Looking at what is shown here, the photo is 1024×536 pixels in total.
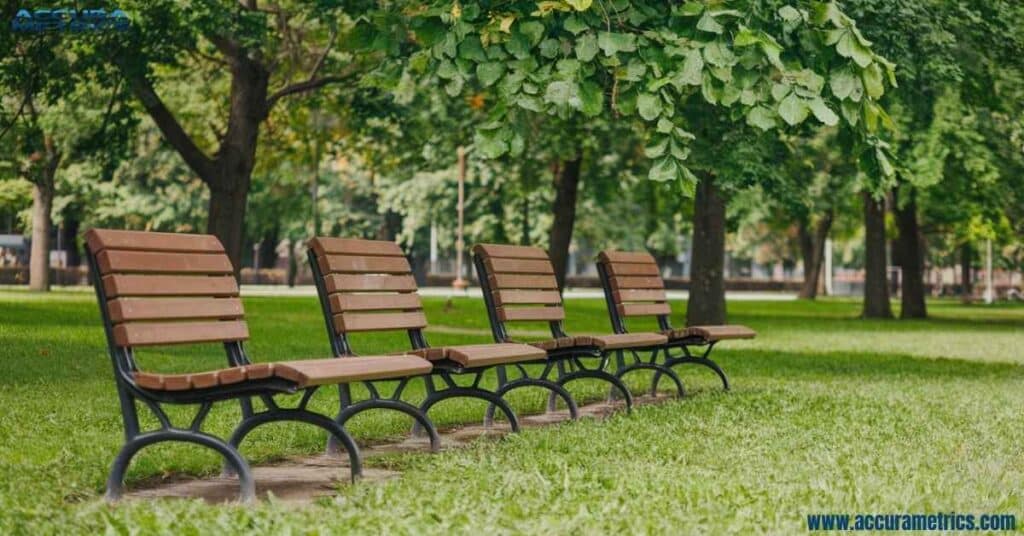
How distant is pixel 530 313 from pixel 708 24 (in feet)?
10.5

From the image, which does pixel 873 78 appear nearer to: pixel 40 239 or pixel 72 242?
pixel 40 239

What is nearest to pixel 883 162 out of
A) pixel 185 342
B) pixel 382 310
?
pixel 382 310

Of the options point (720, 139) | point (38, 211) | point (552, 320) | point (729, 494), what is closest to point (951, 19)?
point (720, 139)

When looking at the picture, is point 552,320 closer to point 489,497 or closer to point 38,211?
point 489,497

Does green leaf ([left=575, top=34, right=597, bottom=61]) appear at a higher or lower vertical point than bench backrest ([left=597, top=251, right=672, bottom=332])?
higher

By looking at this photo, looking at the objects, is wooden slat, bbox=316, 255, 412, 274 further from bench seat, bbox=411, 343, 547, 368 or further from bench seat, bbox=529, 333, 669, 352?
bench seat, bbox=529, 333, 669, 352

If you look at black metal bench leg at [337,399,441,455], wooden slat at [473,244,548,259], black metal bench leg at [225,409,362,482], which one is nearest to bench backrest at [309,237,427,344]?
black metal bench leg at [337,399,441,455]

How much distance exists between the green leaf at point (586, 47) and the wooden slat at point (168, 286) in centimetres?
219

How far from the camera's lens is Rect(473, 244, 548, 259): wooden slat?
10.3 m

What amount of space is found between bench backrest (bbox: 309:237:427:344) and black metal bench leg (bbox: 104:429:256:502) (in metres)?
1.96

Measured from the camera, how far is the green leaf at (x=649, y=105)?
8.15 m

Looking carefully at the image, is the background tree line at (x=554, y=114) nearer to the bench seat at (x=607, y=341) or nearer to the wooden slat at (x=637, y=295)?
the wooden slat at (x=637, y=295)

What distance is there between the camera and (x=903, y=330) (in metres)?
30.2

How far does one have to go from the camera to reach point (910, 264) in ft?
126
